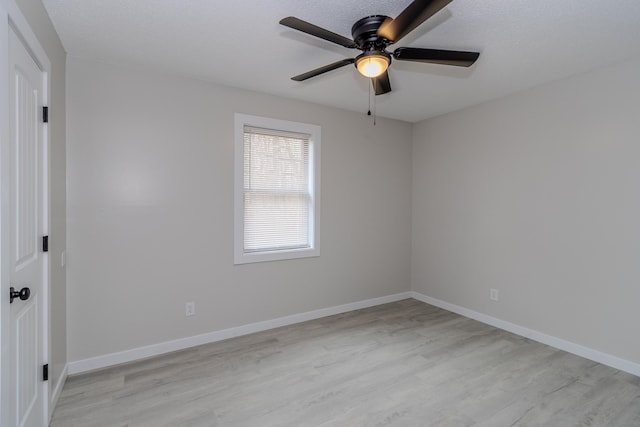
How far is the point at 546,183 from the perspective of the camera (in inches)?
121

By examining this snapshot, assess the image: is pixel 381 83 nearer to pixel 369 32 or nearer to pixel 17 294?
pixel 369 32

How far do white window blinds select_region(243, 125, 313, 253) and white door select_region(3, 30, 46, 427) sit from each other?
5.61ft

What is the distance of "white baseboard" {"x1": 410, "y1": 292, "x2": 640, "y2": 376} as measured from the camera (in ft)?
8.43

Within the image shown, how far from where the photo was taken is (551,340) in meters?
3.03

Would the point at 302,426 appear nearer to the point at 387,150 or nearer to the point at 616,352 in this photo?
the point at 616,352

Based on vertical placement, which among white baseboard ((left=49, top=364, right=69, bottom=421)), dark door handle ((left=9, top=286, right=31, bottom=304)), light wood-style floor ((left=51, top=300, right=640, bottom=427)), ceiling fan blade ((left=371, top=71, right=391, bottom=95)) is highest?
ceiling fan blade ((left=371, top=71, right=391, bottom=95))

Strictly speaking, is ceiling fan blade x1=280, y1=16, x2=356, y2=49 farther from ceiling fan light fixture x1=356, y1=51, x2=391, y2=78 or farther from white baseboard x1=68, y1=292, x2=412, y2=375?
white baseboard x1=68, y1=292, x2=412, y2=375

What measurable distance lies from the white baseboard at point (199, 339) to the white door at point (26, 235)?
742mm

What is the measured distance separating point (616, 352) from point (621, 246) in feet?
2.95

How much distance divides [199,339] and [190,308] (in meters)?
0.32

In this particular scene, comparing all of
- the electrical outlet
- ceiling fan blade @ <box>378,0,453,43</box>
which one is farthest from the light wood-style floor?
ceiling fan blade @ <box>378,0,453,43</box>

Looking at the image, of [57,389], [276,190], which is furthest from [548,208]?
[57,389]

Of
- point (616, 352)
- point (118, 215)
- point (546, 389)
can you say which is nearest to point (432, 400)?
point (546, 389)

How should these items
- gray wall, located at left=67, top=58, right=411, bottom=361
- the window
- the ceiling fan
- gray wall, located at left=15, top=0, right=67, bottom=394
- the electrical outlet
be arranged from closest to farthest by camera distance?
the ceiling fan → gray wall, located at left=15, top=0, right=67, bottom=394 → gray wall, located at left=67, top=58, right=411, bottom=361 → the electrical outlet → the window
